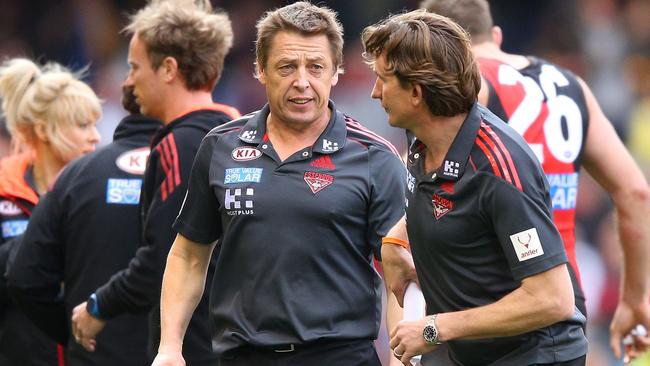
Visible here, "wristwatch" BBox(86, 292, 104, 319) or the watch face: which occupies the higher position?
the watch face

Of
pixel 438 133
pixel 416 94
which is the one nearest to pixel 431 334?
pixel 438 133

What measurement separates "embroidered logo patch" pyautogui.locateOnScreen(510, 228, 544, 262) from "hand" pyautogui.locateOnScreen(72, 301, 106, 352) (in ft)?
8.32

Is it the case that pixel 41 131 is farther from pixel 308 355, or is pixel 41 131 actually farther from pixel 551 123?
pixel 308 355

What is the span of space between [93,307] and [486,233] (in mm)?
2396

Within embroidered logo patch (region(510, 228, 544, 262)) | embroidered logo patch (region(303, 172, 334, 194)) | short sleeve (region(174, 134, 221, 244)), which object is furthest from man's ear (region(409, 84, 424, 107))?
short sleeve (region(174, 134, 221, 244))

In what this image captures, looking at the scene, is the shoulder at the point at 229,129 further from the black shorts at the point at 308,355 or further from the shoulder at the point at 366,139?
the black shorts at the point at 308,355

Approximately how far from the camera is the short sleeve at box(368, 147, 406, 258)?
15.0 ft

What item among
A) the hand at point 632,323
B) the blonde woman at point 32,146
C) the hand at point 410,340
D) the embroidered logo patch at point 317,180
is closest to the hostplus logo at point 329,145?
the embroidered logo patch at point 317,180

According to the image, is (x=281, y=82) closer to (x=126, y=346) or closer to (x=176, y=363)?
(x=176, y=363)

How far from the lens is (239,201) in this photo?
453 centimetres

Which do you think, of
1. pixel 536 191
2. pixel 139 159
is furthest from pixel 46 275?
pixel 536 191

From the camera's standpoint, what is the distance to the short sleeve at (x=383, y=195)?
457cm

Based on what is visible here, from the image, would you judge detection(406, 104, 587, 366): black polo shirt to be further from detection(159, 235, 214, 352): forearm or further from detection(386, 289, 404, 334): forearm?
detection(159, 235, 214, 352): forearm

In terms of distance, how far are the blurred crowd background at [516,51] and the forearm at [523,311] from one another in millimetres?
6091
